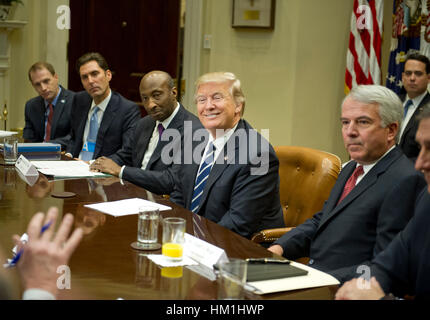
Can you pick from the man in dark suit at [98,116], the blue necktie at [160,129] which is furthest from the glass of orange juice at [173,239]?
the man in dark suit at [98,116]

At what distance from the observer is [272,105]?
19.2ft

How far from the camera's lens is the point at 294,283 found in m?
1.58

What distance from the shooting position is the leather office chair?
2887 millimetres

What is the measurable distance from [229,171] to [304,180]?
552 mm

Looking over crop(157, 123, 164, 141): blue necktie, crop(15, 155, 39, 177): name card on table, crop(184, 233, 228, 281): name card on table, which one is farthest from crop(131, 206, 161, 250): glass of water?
crop(157, 123, 164, 141): blue necktie

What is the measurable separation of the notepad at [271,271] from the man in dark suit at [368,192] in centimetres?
29

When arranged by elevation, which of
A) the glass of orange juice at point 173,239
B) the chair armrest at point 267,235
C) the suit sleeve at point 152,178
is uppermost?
the glass of orange juice at point 173,239

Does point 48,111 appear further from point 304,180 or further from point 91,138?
point 304,180

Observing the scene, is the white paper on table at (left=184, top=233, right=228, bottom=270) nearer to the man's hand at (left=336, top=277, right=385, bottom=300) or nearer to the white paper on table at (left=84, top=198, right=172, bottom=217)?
the man's hand at (left=336, top=277, right=385, bottom=300)

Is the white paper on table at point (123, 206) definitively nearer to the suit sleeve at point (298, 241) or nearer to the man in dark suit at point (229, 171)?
the man in dark suit at point (229, 171)

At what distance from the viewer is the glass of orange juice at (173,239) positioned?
1722 millimetres

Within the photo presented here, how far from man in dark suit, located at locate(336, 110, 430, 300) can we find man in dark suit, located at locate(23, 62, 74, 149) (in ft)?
11.1

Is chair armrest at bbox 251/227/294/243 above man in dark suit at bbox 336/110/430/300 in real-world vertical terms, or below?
below

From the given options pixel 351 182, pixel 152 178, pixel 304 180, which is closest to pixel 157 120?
pixel 152 178
